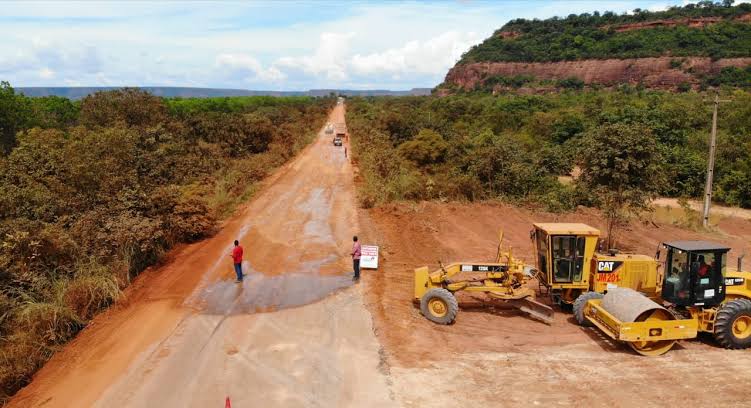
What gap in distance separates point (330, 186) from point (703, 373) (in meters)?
22.8

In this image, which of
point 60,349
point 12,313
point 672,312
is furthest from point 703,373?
point 12,313

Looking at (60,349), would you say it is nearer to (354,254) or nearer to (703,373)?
(354,254)

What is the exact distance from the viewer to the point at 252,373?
9758 millimetres

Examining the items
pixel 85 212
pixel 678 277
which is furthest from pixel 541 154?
pixel 85 212

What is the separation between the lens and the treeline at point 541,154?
24891 mm

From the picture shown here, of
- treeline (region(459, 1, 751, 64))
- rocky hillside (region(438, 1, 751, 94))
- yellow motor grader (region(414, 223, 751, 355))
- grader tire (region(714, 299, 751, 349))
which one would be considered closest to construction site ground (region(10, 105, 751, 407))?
grader tire (region(714, 299, 751, 349))

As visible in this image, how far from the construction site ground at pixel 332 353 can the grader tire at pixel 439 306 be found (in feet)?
0.87

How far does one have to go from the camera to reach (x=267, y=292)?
46.3 feet

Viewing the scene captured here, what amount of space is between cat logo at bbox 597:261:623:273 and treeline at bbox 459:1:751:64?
91694 mm

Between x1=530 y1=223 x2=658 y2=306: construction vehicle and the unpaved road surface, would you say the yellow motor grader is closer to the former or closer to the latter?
x1=530 y1=223 x2=658 y2=306: construction vehicle

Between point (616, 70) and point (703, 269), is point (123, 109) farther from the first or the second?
point (616, 70)

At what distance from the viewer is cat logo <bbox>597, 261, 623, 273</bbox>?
12.1 m

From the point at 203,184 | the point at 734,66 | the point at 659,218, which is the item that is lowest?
the point at 659,218

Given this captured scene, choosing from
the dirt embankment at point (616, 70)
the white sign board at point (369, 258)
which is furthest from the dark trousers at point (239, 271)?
the dirt embankment at point (616, 70)
